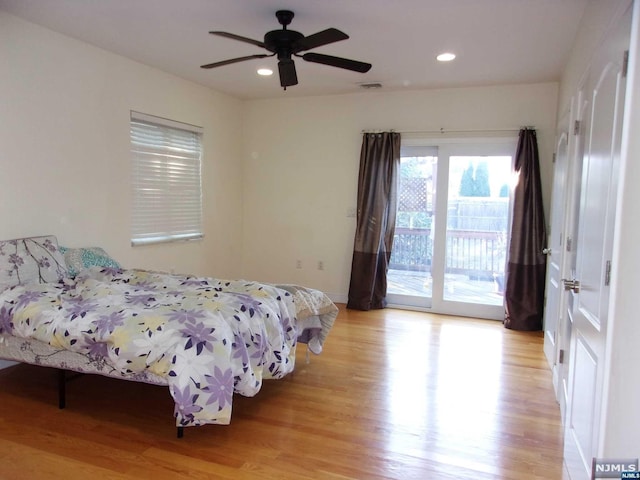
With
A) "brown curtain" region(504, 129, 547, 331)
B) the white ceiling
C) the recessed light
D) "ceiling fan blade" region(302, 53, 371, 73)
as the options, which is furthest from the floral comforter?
"brown curtain" region(504, 129, 547, 331)

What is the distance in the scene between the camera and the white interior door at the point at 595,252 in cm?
172

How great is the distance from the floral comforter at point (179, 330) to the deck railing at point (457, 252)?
2672 mm

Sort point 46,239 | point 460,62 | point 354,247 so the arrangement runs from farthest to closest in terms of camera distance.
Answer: point 354,247 < point 460,62 < point 46,239

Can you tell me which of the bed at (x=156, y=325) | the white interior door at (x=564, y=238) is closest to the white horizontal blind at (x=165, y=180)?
the bed at (x=156, y=325)

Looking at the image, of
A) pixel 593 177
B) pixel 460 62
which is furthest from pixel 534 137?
pixel 593 177

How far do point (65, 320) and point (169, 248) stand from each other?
2.32 metres

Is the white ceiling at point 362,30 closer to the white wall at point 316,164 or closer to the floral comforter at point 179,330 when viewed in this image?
the white wall at point 316,164

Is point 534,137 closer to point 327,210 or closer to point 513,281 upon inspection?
point 513,281

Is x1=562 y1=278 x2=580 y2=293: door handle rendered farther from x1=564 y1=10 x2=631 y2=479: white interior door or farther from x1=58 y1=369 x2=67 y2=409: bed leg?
x1=58 y1=369 x2=67 y2=409: bed leg

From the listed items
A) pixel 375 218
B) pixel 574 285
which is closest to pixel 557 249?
pixel 574 285

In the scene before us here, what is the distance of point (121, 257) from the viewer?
431cm

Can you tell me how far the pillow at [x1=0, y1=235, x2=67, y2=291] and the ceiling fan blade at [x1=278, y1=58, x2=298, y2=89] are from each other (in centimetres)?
214

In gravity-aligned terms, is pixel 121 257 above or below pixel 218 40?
below

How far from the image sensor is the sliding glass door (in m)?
→ 5.15
